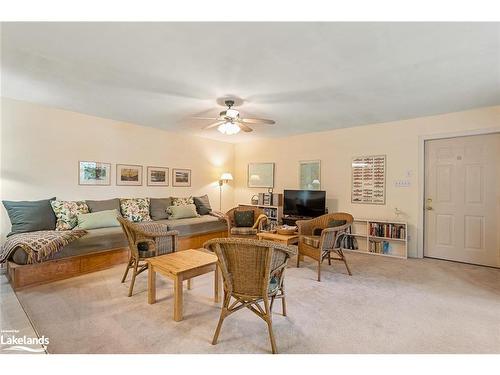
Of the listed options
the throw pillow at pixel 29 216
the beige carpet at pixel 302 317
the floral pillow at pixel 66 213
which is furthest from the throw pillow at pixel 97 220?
the beige carpet at pixel 302 317

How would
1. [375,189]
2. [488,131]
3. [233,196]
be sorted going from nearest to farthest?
[488,131]
[375,189]
[233,196]

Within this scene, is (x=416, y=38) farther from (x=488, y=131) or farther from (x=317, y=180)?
(x=317, y=180)

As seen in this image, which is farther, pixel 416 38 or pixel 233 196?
pixel 233 196

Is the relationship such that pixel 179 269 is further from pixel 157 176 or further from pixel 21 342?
pixel 157 176

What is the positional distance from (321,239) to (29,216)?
4065 millimetres

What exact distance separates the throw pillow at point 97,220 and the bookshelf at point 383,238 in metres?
4.28

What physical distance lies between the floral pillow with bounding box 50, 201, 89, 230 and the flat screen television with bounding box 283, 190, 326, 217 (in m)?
3.84

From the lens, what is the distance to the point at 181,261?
267 cm

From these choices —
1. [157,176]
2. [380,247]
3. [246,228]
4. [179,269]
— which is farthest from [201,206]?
[380,247]

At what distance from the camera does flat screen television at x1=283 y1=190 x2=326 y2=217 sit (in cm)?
514

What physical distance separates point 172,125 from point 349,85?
3383 mm

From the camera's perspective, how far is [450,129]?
410 cm

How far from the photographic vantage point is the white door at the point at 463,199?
3840 mm
